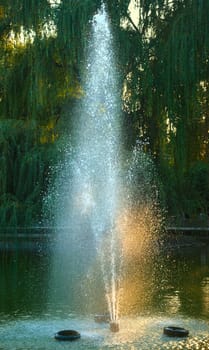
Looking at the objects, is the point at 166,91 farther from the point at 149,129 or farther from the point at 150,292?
the point at 150,292

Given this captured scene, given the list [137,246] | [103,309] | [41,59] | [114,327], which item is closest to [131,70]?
[41,59]

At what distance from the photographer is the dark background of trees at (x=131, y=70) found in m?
9.88

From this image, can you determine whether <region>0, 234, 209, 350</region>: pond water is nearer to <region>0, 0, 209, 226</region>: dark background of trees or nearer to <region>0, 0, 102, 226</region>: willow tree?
<region>0, 0, 209, 226</region>: dark background of trees

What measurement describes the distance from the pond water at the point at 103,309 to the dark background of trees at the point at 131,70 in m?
1.64

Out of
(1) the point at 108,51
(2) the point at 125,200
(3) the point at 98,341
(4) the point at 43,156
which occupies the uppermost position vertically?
(1) the point at 108,51

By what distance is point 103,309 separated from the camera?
8234 millimetres

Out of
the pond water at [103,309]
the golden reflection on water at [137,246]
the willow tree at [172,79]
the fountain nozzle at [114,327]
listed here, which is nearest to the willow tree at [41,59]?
the willow tree at [172,79]

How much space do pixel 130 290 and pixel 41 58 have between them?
3561 millimetres

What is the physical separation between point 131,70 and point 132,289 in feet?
9.61

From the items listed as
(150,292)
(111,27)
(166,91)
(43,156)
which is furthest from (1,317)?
(43,156)

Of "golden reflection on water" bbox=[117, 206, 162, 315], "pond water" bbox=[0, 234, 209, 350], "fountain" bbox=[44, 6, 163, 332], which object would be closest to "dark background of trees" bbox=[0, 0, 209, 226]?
"fountain" bbox=[44, 6, 163, 332]

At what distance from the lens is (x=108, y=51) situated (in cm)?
1057

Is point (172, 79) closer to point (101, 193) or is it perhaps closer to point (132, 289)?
point (132, 289)

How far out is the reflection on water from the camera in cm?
820
